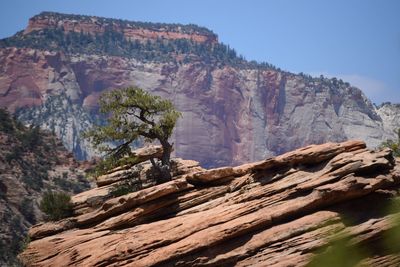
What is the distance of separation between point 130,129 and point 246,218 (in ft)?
38.7

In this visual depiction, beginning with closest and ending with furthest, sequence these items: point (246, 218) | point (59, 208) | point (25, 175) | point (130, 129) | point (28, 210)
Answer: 1. point (246, 218)
2. point (59, 208)
3. point (130, 129)
4. point (28, 210)
5. point (25, 175)

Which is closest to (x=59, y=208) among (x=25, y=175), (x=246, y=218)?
(x=246, y=218)

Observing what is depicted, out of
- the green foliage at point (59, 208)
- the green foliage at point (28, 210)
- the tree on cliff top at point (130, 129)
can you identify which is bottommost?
the green foliage at point (28, 210)

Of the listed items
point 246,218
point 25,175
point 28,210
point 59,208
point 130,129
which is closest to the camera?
point 246,218

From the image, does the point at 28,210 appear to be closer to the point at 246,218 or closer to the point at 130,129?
the point at 130,129

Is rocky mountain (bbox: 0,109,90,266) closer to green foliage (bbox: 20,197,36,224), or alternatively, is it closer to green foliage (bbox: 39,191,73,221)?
green foliage (bbox: 20,197,36,224)

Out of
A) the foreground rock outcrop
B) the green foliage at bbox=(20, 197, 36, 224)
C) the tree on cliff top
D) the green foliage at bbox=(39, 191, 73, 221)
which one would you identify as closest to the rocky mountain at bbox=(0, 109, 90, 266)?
the green foliage at bbox=(20, 197, 36, 224)

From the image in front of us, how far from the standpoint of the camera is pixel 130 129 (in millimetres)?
31828

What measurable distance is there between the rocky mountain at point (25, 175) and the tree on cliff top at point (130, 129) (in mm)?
32848

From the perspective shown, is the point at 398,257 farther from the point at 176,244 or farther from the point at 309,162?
the point at 176,244

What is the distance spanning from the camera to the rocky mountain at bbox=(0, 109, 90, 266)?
230 feet

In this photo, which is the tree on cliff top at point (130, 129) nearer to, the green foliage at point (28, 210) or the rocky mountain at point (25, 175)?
the rocky mountain at point (25, 175)

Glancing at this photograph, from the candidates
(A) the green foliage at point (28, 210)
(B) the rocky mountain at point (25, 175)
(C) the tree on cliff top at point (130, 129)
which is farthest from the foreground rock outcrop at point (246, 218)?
(A) the green foliage at point (28, 210)

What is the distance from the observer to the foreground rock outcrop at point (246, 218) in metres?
20.4
